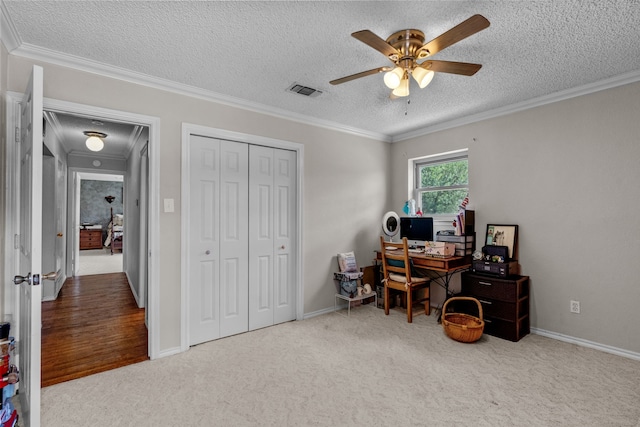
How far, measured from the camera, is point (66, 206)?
19.0ft

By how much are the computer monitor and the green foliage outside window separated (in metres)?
0.41

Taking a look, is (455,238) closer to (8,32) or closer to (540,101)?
(540,101)

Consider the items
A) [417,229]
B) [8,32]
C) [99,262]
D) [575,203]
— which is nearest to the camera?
[8,32]

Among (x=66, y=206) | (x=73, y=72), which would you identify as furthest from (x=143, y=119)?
(x=66, y=206)

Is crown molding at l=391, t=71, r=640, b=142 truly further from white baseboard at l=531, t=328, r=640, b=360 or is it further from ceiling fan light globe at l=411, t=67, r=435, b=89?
white baseboard at l=531, t=328, r=640, b=360

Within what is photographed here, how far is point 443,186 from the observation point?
424 cm

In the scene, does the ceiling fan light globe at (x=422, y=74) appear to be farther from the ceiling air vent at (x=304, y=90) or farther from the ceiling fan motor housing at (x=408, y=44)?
the ceiling air vent at (x=304, y=90)

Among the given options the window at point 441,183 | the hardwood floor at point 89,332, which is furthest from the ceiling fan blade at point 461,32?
the hardwood floor at point 89,332

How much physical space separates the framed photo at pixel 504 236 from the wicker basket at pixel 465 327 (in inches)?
28.1

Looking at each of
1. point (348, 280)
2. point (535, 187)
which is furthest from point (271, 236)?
point (535, 187)

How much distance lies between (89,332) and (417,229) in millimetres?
3966

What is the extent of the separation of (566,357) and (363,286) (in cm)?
216

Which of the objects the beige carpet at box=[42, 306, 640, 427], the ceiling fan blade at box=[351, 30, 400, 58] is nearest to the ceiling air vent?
the ceiling fan blade at box=[351, 30, 400, 58]

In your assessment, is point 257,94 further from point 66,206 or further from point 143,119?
point 66,206
